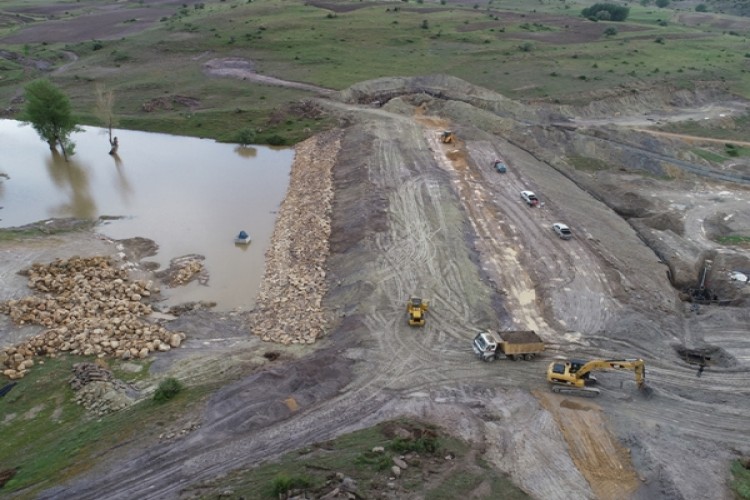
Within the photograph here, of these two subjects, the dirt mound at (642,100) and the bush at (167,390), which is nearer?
the bush at (167,390)

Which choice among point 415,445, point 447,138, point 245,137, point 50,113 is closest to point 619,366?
point 415,445

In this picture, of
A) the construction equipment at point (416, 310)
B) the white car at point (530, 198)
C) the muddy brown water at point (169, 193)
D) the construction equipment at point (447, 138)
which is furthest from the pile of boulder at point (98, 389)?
the construction equipment at point (447, 138)

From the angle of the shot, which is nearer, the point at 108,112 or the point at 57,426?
the point at 57,426

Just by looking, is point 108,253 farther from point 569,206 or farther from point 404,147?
point 569,206

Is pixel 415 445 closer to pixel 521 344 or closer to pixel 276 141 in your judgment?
pixel 521 344

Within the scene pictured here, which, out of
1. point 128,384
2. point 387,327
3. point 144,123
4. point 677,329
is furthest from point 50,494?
point 144,123

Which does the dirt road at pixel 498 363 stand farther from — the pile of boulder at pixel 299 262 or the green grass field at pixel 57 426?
the green grass field at pixel 57 426
